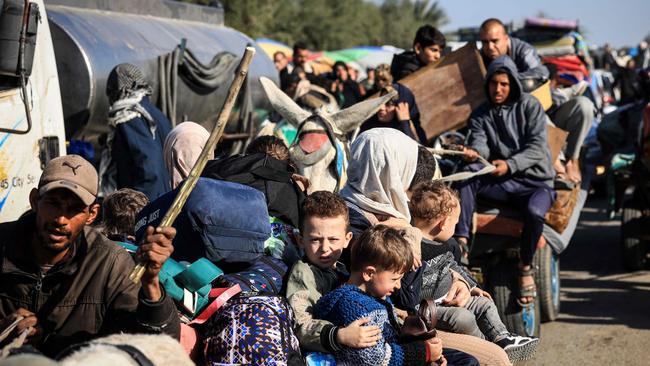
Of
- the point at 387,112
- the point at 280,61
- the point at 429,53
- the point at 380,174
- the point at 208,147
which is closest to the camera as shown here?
the point at 208,147

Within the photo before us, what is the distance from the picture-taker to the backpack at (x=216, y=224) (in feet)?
14.2

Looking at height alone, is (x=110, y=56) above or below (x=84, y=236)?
below

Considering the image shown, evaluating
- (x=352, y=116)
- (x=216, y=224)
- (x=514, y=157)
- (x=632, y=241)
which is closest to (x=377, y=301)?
(x=216, y=224)

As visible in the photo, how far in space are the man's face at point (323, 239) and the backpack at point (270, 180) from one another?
471 mm

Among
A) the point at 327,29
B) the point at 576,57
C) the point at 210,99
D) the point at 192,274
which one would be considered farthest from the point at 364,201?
the point at 327,29

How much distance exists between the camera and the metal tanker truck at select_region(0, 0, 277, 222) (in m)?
6.00

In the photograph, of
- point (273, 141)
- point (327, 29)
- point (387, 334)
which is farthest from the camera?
point (327, 29)

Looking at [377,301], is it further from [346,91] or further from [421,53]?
[346,91]

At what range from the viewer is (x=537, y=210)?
7.93 metres

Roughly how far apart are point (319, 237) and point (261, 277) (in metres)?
0.32

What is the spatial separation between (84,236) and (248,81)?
9.05 metres

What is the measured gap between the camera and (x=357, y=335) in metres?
4.02

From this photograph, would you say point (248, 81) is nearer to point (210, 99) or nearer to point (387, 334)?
point (210, 99)

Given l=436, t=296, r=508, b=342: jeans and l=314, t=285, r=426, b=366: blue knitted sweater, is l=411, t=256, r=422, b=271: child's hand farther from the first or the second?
l=314, t=285, r=426, b=366: blue knitted sweater
